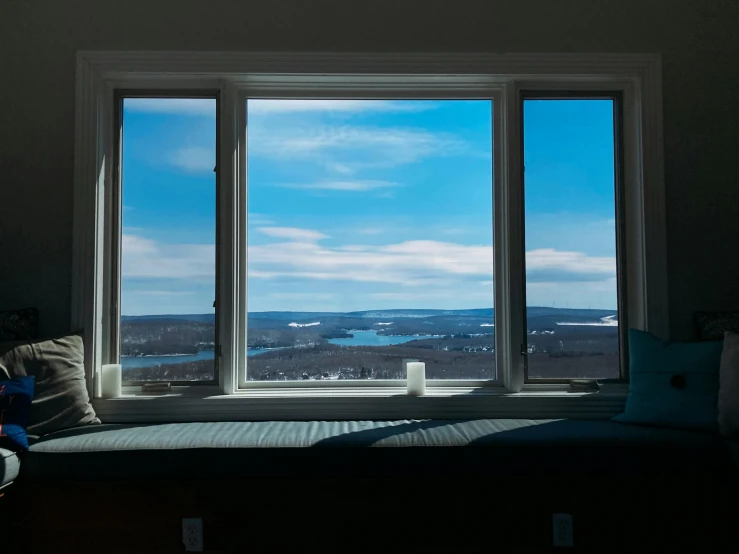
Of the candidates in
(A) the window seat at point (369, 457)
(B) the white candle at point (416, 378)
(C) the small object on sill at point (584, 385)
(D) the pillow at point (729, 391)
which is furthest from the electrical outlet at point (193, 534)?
(D) the pillow at point (729, 391)

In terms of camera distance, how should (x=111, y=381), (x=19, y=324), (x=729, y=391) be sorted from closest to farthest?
1. (x=729, y=391)
2. (x=19, y=324)
3. (x=111, y=381)

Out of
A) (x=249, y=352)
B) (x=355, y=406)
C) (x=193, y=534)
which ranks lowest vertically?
(x=193, y=534)

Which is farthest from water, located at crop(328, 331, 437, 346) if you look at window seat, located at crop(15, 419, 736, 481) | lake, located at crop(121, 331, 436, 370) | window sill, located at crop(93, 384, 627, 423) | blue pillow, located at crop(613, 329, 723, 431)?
blue pillow, located at crop(613, 329, 723, 431)

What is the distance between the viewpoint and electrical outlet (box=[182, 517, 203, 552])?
2336 millimetres

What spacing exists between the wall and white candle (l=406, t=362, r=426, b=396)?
1.18 metres

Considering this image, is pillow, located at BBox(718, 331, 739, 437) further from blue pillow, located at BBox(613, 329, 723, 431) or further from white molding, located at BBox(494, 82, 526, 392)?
white molding, located at BBox(494, 82, 526, 392)

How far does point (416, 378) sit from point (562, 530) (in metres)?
0.90

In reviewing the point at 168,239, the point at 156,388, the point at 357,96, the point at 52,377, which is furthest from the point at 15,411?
the point at 357,96

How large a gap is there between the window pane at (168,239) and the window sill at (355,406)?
0.18 meters

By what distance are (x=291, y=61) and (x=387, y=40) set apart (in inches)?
18.1

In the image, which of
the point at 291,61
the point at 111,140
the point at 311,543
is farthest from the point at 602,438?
the point at 111,140

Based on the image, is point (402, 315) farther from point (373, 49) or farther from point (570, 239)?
point (373, 49)

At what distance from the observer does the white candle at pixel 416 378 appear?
292cm

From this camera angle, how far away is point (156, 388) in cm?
296
